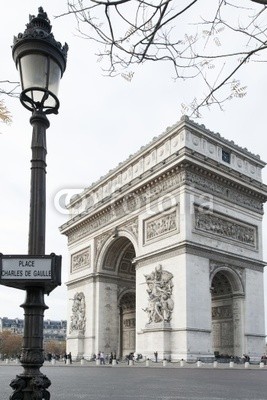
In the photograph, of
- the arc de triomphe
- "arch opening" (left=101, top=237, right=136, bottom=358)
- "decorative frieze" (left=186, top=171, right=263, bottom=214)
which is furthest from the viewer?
"arch opening" (left=101, top=237, right=136, bottom=358)

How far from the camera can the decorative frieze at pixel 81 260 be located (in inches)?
1578

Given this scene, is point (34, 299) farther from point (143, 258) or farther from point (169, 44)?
point (143, 258)

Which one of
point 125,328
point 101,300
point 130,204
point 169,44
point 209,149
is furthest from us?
point 125,328

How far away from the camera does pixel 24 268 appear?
13.0 feet

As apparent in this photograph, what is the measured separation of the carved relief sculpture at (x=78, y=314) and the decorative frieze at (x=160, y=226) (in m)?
9.75

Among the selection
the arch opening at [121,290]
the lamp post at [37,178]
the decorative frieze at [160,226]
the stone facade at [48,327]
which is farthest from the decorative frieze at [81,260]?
the stone facade at [48,327]

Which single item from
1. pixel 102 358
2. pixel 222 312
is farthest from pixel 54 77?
pixel 102 358

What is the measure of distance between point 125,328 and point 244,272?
43.0ft

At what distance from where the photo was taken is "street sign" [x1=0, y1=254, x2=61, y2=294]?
12.9 feet

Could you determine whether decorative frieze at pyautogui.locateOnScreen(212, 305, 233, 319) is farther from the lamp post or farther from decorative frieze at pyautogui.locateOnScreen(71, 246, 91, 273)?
the lamp post

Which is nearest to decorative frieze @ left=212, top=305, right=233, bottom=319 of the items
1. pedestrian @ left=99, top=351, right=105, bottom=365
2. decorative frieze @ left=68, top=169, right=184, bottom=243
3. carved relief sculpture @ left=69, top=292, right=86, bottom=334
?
decorative frieze @ left=68, top=169, right=184, bottom=243

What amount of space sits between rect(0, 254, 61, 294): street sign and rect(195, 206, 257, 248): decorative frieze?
85.6 ft

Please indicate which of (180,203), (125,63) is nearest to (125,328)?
(180,203)

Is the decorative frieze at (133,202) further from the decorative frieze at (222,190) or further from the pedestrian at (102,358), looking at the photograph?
the pedestrian at (102,358)
